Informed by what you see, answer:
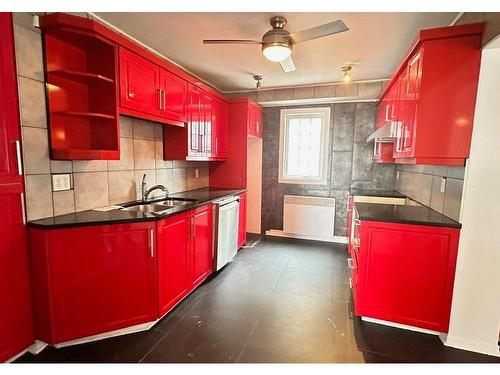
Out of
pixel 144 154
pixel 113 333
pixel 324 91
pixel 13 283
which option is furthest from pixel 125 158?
pixel 324 91

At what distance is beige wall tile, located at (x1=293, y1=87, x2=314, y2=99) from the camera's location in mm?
3883

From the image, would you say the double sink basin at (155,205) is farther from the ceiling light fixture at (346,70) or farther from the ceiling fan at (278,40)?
the ceiling light fixture at (346,70)

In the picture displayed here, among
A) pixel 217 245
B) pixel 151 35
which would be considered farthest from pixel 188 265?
pixel 151 35

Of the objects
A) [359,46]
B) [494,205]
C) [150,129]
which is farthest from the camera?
[150,129]

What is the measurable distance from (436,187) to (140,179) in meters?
2.79

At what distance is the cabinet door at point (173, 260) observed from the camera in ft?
6.72

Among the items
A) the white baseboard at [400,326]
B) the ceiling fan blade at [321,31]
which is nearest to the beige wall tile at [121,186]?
the ceiling fan blade at [321,31]

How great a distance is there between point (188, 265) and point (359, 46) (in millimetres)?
2676

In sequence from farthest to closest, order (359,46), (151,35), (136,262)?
(359,46)
(151,35)
(136,262)

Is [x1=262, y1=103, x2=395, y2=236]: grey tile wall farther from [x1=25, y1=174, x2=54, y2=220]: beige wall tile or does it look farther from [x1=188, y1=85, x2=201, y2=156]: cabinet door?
[x1=25, y1=174, x2=54, y2=220]: beige wall tile

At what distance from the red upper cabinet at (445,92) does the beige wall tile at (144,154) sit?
242cm

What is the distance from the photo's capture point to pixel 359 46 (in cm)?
255

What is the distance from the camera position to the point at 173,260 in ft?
7.24
